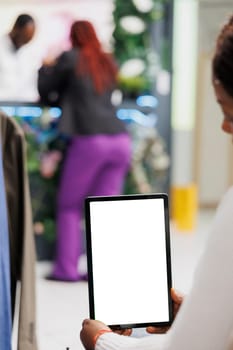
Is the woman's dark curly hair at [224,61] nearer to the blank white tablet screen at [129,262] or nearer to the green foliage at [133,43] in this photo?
the blank white tablet screen at [129,262]

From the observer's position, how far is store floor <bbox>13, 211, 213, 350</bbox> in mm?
3793

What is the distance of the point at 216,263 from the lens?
1.50 m

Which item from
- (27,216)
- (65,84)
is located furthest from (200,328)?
(65,84)

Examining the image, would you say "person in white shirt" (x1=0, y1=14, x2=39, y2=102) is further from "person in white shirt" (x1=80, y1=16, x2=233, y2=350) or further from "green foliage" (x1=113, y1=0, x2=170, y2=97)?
"person in white shirt" (x1=80, y1=16, x2=233, y2=350)

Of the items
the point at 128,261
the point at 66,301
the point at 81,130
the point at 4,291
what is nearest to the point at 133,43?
the point at 81,130

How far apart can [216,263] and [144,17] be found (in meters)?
4.62

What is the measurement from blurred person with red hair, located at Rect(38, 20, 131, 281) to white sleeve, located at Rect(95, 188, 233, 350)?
356 cm

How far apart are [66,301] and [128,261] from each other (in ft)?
8.52

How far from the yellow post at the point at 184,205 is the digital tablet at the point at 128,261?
4832 millimetres

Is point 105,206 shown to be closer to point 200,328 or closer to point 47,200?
point 200,328

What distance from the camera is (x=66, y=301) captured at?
461cm

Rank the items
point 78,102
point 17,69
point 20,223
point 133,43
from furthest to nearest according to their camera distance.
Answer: point 133,43, point 17,69, point 78,102, point 20,223

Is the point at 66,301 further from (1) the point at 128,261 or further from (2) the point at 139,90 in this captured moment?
(1) the point at 128,261

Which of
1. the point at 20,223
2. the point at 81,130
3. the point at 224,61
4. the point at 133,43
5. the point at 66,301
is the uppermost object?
the point at 133,43
